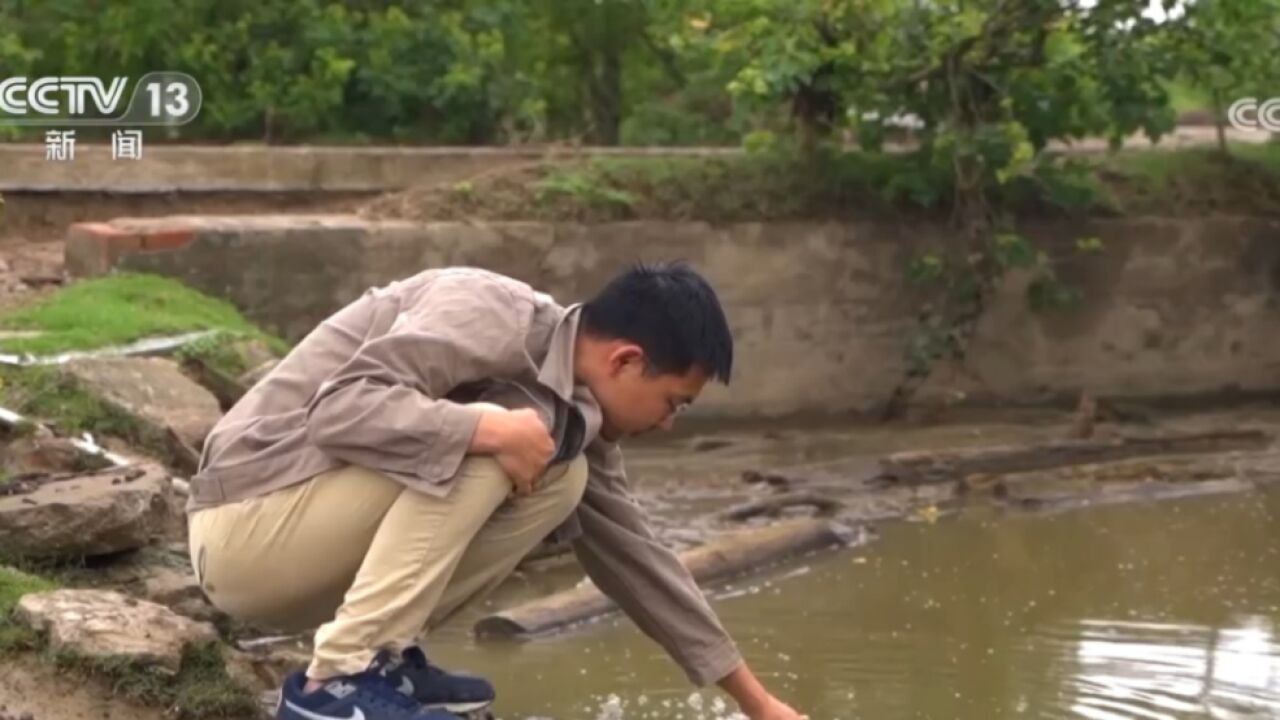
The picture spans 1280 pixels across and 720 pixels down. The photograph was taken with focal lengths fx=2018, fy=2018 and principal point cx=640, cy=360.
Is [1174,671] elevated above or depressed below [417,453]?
below

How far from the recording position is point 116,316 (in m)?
6.99

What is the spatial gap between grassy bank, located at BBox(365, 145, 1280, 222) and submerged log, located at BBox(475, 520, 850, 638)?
3.00m

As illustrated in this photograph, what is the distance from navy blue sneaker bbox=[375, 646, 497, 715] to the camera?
312 centimetres

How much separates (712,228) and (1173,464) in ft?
8.27

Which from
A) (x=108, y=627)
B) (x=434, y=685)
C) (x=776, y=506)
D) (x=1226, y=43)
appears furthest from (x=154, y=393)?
(x=1226, y=43)

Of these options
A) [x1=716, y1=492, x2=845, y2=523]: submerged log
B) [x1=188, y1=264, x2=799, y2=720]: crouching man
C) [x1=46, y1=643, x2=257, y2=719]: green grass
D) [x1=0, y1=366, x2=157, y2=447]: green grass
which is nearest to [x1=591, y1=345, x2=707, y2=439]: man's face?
[x1=188, y1=264, x2=799, y2=720]: crouching man

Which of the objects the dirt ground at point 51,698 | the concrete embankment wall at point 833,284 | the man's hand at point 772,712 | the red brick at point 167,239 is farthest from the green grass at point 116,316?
the man's hand at point 772,712

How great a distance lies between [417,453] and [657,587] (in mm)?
726

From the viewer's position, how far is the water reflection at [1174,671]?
4.77 metres

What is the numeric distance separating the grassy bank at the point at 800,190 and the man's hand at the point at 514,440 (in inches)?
249

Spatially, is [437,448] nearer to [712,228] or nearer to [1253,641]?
[1253,641]

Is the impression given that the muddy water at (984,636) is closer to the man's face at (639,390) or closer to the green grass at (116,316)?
the man's face at (639,390)

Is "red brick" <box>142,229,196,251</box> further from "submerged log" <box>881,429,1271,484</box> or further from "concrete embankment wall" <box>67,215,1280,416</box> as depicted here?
"submerged log" <box>881,429,1271,484</box>

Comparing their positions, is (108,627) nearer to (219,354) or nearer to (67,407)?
(67,407)
